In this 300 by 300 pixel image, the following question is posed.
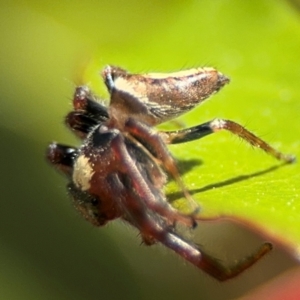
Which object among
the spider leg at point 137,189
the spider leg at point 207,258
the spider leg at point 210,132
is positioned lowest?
the spider leg at point 207,258

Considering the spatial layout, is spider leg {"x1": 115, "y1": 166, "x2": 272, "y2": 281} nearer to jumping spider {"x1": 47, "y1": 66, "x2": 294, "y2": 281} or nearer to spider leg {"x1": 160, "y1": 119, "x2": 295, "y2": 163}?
jumping spider {"x1": 47, "y1": 66, "x2": 294, "y2": 281}

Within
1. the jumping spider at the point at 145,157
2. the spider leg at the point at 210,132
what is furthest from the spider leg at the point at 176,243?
the spider leg at the point at 210,132

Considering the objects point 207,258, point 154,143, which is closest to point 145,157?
point 154,143

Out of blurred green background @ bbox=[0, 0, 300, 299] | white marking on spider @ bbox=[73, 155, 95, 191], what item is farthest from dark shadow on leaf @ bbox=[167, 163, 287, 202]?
white marking on spider @ bbox=[73, 155, 95, 191]

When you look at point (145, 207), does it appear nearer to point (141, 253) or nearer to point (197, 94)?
point (197, 94)

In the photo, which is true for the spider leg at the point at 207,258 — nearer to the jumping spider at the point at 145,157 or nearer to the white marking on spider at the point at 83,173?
the jumping spider at the point at 145,157

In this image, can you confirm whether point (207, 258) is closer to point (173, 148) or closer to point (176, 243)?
point (176, 243)
